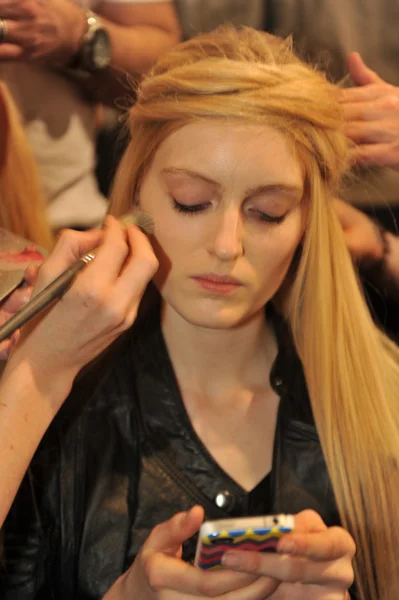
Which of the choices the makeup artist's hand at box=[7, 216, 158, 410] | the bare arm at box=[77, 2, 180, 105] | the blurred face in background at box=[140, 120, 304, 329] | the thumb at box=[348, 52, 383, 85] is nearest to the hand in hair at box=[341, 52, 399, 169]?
the thumb at box=[348, 52, 383, 85]

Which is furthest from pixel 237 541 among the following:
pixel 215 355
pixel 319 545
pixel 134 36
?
pixel 134 36

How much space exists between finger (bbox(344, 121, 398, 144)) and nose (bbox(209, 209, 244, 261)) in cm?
23

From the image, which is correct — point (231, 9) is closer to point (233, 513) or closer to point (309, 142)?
point (309, 142)

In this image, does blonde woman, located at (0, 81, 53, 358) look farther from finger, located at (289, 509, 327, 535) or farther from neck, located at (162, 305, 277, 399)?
finger, located at (289, 509, 327, 535)

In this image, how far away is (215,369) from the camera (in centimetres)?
103

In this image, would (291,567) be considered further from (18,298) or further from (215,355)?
(18,298)

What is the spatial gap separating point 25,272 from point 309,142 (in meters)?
0.38

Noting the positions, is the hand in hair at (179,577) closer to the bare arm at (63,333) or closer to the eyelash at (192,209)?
the bare arm at (63,333)

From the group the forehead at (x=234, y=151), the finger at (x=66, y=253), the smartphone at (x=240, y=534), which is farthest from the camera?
the forehead at (x=234, y=151)

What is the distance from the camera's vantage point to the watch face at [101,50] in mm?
1029

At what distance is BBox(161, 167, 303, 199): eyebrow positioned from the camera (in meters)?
0.89

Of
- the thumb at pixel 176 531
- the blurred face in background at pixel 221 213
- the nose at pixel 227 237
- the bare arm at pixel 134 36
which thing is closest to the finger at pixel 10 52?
the bare arm at pixel 134 36

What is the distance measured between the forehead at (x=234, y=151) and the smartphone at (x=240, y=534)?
1.30 ft

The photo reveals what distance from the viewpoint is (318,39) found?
1077 mm
